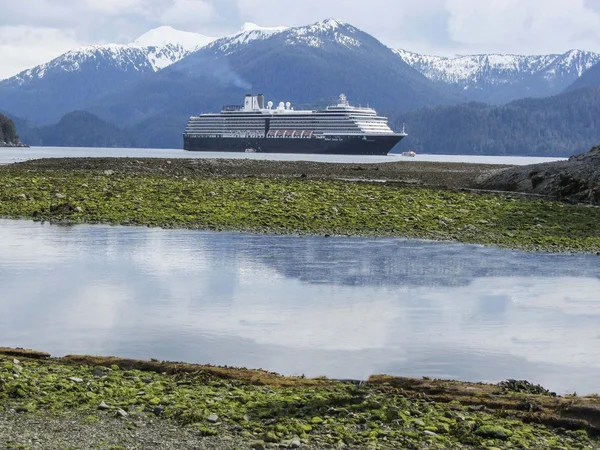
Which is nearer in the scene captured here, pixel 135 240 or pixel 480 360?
pixel 480 360

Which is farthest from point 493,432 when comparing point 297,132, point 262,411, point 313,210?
point 297,132

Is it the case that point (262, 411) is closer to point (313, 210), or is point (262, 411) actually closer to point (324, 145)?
point (313, 210)

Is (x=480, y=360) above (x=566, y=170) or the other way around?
the other way around

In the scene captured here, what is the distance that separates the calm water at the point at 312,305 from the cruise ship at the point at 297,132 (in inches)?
5684

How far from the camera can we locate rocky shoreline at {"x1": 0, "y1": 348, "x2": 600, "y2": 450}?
24.5 feet

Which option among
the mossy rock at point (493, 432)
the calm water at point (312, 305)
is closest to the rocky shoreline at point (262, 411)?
the mossy rock at point (493, 432)

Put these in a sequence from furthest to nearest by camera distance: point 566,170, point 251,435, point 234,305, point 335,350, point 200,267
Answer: point 566,170 → point 200,267 → point 234,305 → point 335,350 → point 251,435

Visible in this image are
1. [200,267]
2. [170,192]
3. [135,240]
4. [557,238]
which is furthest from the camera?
[170,192]

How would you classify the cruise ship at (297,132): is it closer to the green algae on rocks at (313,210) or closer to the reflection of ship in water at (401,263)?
the green algae on rocks at (313,210)

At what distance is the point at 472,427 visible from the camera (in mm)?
7891

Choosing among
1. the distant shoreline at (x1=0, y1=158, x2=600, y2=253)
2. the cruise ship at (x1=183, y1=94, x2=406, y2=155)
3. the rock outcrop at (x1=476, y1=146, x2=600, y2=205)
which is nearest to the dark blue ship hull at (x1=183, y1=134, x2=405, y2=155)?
the cruise ship at (x1=183, y1=94, x2=406, y2=155)

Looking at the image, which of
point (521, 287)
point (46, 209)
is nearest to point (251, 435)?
point (521, 287)

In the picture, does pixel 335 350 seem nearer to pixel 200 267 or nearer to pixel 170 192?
pixel 200 267

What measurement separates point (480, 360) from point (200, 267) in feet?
26.8
